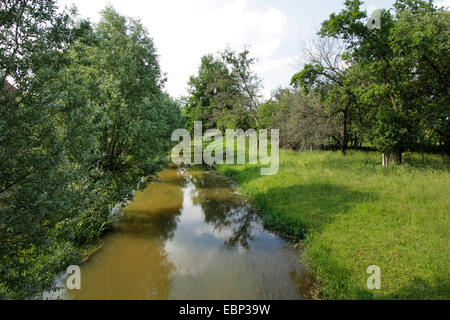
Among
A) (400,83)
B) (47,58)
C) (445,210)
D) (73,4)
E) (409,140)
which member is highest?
(400,83)

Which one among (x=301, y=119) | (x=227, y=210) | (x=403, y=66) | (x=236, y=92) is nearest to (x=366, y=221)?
(x=227, y=210)

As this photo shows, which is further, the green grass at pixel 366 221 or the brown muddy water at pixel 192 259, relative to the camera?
the brown muddy water at pixel 192 259

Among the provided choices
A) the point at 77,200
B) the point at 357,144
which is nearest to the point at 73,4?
the point at 77,200

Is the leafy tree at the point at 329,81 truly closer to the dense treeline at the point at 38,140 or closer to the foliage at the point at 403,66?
the foliage at the point at 403,66

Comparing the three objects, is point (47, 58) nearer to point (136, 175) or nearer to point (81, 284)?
point (81, 284)

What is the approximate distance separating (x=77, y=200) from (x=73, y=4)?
391 centimetres

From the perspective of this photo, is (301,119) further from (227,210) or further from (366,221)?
(366,221)

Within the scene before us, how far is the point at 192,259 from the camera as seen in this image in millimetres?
7781

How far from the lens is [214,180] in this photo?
18812 mm

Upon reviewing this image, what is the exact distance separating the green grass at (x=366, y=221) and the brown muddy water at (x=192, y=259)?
815 millimetres

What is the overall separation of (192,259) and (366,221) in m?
6.17

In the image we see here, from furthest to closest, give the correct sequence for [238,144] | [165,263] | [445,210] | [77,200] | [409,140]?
[238,144] → [409,140] → [445,210] → [165,263] → [77,200]

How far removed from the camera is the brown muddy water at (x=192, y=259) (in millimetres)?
6168

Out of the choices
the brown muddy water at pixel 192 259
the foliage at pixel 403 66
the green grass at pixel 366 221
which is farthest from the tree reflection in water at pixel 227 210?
the foliage at pixel 403 66
